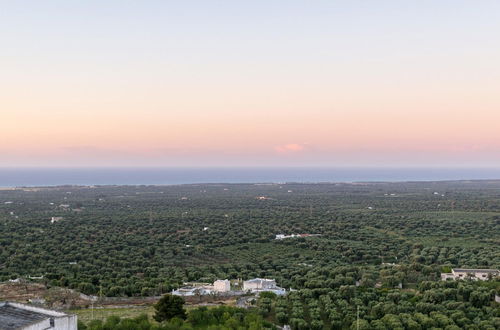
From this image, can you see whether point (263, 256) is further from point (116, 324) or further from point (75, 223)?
point (75, 223)

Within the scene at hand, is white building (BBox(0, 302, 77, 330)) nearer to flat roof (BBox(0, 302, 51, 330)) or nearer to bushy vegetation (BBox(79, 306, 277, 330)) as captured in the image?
flat roof (BBox(0, 302, 51, 330))

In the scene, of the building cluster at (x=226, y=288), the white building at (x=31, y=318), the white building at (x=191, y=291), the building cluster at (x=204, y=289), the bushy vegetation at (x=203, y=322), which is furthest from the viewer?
the building cluster at (x=226, y=288)

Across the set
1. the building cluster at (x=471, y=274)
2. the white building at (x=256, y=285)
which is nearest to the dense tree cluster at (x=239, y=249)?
the building cluster at (x=471, y=274)

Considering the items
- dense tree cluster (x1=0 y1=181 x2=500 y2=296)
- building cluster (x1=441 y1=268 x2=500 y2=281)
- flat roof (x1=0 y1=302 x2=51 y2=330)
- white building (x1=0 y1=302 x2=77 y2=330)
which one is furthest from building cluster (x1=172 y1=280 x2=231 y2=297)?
building cluster (x1=441 y1=268 x2=500 y2=281)

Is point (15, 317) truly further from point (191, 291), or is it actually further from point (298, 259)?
point (298, 259)

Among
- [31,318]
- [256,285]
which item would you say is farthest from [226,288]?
[31,318]

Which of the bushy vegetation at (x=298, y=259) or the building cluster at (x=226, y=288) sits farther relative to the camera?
the building cluster at (x=226, y=288)

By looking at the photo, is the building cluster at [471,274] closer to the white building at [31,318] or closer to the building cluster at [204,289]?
the building cluster at [204,289]
